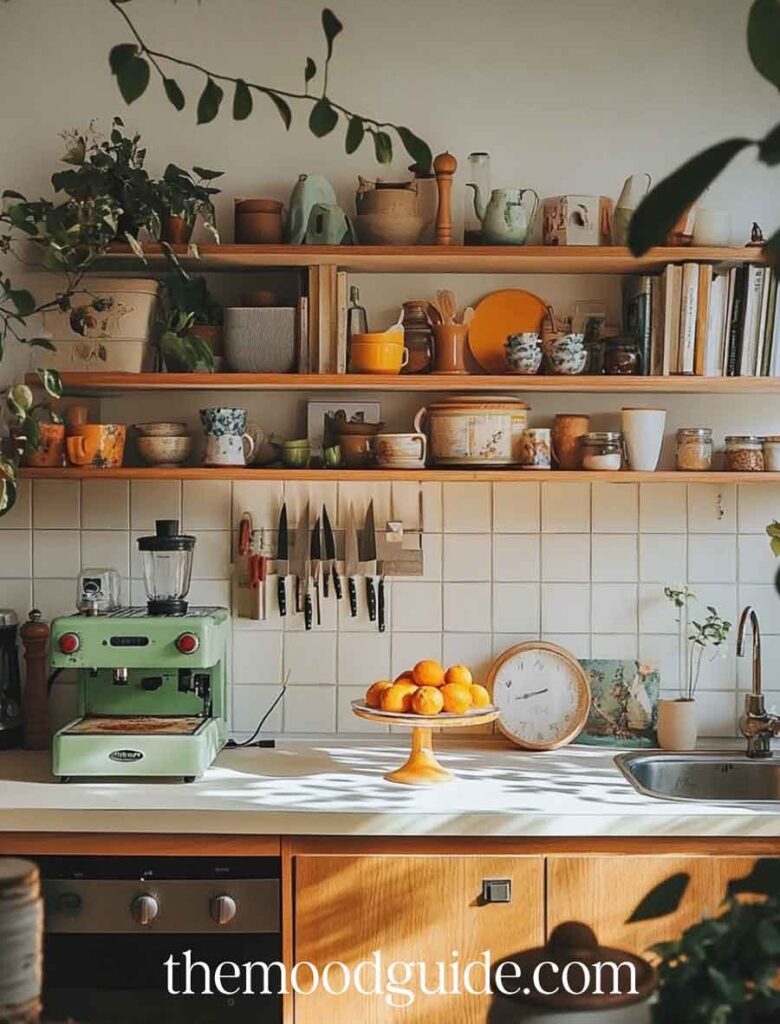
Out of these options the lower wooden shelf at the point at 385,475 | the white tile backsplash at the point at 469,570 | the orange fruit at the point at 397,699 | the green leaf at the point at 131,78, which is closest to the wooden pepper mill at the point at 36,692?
the white tile backsplash at the point at 469,570

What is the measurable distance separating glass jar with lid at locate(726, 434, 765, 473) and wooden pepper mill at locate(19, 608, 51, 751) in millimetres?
1648

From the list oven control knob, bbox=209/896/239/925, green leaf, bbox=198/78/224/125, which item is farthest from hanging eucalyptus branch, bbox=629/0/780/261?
oven control knob, bbox=209/896/239/925

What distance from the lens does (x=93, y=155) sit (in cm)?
304

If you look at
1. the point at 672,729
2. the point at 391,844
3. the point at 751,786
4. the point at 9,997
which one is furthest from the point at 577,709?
the point at 9,997

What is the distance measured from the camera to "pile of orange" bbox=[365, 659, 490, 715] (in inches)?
105

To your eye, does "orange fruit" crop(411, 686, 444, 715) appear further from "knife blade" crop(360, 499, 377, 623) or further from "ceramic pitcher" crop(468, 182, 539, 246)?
"ceramic pitcher" crop(468, 182, 539, 246)

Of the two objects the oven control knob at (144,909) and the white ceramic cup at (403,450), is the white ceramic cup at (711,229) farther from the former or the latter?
the oven control knob at (144,909)

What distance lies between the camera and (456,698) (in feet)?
8.80

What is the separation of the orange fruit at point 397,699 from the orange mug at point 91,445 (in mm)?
827

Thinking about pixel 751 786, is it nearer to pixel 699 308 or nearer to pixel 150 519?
pixel 699 308

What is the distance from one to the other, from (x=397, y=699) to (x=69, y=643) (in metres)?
0.70

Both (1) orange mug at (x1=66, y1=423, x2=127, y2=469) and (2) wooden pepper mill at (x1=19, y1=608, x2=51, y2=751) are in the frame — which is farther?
(2) wooden pepper mill at (x1=19, y1=608, x2=51, y2=751)

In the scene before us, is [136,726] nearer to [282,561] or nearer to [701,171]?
[282,561]

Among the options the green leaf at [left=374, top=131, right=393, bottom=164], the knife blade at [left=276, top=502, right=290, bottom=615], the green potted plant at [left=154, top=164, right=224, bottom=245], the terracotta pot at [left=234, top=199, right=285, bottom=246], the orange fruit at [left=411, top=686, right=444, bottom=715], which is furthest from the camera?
the knife blade at [left=276, top=502, right=290, bottom=615]
